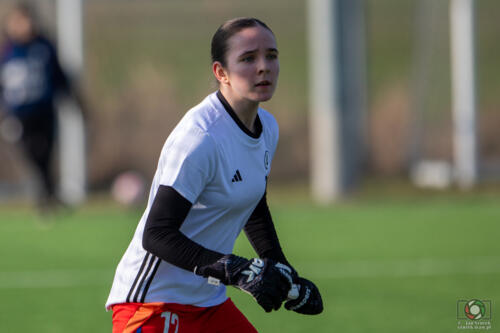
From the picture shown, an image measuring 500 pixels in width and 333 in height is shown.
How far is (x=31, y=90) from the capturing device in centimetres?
1182

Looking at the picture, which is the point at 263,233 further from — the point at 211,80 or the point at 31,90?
the point at 211,80

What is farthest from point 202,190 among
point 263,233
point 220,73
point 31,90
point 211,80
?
point 211,80

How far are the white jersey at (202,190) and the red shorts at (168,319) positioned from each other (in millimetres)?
29

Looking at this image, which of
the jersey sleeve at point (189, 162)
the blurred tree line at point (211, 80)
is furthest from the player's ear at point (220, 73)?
the blurred tree line at point (211, 80)

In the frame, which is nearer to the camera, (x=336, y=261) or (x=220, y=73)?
(x=220, y=73)

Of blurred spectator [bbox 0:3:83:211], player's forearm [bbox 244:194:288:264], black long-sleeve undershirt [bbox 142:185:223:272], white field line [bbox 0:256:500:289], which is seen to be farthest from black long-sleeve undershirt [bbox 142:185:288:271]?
blurred spectator [bbox 0:3:83:211]

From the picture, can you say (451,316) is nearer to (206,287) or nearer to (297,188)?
(206,287)

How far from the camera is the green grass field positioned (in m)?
6.41

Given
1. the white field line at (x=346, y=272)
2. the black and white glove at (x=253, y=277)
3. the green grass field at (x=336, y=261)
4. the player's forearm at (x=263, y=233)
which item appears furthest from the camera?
the white field line at (x=346, y=272)

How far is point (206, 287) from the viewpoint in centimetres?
377

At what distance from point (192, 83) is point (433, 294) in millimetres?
10112

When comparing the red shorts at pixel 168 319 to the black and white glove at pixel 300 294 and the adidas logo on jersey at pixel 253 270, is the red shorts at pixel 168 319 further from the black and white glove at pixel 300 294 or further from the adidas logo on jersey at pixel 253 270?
the adidas logo on jersey at pixel 253 270

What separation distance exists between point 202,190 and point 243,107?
38 cm

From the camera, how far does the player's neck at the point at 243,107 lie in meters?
3.68
